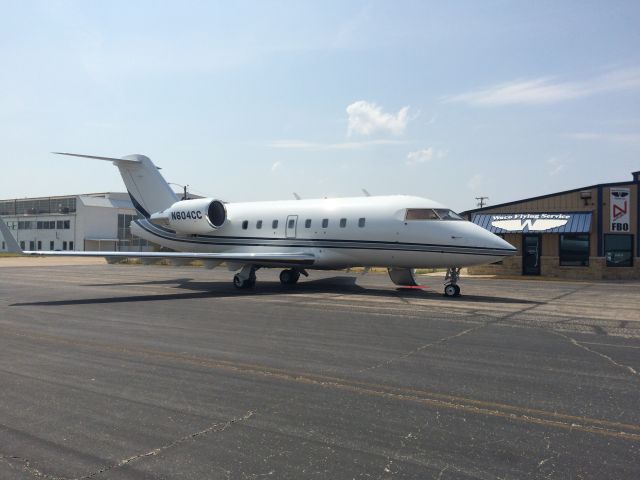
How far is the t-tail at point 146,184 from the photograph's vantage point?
957 inches

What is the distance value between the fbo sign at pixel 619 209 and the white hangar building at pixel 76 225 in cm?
6190

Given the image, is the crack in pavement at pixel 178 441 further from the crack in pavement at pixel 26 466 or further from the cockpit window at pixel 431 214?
the cockpit window at pixel 431 214

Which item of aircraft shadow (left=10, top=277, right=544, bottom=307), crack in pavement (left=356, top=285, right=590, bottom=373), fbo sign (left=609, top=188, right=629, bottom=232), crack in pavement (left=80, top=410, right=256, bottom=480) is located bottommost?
aircraft shadow (left=10, top=277, right=544, bottom=307)

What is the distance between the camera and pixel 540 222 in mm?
28953

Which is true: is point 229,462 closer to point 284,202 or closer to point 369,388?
point 369,388

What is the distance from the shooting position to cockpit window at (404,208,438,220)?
57.9 feet

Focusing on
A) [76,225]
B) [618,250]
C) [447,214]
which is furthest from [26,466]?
[76,225]

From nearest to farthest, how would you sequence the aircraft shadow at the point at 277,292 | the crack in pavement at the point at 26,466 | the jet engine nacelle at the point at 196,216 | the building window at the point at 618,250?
1. the crack in pavement at the point at 26,466
2. the aircraft shadow at the point at 277,292
3. the jet engine nacelle at the point at 196,216
4. the building window at the point at 618,250

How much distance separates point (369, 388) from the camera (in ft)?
21.1

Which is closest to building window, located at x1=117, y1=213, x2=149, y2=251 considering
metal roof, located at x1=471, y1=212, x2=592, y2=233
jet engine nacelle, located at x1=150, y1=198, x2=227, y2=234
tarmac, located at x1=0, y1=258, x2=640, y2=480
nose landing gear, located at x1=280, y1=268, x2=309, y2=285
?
jet engine nacelle, located at x1=150, y1=198, x2=227, y2=234

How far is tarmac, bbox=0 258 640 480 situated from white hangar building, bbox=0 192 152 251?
6805 centimetres

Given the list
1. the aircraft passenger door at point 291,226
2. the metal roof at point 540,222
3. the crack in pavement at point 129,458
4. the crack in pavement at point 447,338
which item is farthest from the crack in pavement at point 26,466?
the metal roof at point 540,222

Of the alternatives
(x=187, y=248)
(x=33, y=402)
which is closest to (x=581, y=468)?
(x=33, y=402)

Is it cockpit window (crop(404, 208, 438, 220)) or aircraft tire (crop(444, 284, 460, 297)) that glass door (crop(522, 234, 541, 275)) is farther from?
cockpit window (crop(404, 208, 438, 220))
